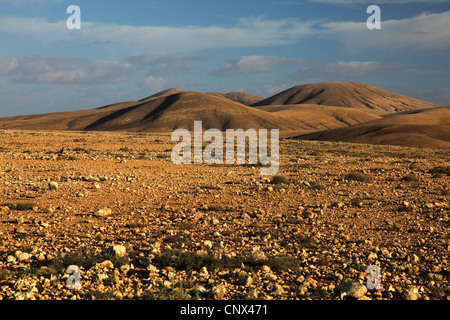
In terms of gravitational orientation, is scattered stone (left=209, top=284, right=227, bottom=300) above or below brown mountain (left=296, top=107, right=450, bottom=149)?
below

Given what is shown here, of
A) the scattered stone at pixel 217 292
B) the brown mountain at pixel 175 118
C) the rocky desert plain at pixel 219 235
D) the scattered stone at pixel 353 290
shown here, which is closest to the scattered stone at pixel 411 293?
the rocky desert plain at pixel 219 235

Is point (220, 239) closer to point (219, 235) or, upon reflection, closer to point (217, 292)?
point (219, 235)

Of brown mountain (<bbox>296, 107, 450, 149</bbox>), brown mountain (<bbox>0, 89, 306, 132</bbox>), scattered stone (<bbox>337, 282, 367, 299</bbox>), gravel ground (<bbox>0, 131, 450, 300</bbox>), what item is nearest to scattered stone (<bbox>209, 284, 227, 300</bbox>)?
gravel ground (<bbox>0, 131, 450, 300</bbox>)

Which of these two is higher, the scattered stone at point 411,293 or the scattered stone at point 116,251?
the scattered stone at point 116,251

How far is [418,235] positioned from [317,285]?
3870mm

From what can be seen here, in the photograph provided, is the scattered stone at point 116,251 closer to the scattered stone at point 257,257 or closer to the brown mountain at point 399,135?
the scattered stone at point 257,257

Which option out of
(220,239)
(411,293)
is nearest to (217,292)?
(411,293)

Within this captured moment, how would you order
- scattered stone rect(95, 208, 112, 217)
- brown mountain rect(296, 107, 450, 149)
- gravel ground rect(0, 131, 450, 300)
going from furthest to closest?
brown mountain rect(296, 107, 450, 149) < scattered stone rect(95, 208, 112, 217) < gravel ground rect(0, 131, 450, 300)

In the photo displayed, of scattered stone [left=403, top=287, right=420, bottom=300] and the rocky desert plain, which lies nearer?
scattered stone [left=403, top=287, right=420, bottom=300]

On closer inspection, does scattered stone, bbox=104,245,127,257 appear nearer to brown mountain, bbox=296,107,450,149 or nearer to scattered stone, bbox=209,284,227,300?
scattered stone, bbox=209,284,227,300

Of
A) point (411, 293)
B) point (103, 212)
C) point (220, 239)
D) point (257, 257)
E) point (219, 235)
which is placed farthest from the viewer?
point (103, 212)

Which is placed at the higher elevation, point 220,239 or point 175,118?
point 175,118
